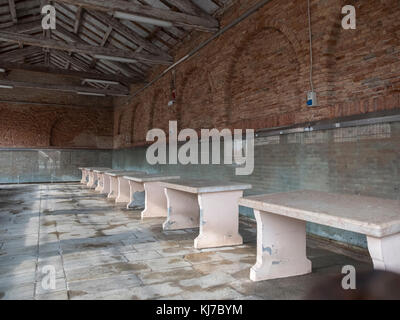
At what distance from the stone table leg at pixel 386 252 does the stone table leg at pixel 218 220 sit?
76.5 inches

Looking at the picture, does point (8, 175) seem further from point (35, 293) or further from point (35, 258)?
point (35, 293)

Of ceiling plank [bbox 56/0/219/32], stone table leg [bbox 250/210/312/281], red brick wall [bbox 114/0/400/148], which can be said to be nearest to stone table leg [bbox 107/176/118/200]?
red brick wall [bbox 114/0/400/148]

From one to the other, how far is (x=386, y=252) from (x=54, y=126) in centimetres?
1506

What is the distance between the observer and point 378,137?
3393 millimetres

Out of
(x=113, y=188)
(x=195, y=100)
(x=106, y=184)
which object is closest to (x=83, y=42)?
(x=106, y=184)

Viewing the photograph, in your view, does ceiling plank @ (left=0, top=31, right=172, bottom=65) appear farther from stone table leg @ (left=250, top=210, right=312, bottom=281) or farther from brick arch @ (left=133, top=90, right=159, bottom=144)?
stone table leg @ (left=250, top=210, right=312, bottom=281)

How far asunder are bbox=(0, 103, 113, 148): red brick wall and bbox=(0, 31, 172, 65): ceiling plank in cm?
677

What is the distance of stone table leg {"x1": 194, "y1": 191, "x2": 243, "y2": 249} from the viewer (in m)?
3.60

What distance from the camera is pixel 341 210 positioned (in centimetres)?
202

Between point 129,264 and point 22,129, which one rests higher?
point 22,129

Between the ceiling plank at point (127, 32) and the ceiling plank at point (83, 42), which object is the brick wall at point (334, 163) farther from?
the ceiling plank at point (83, 42)
